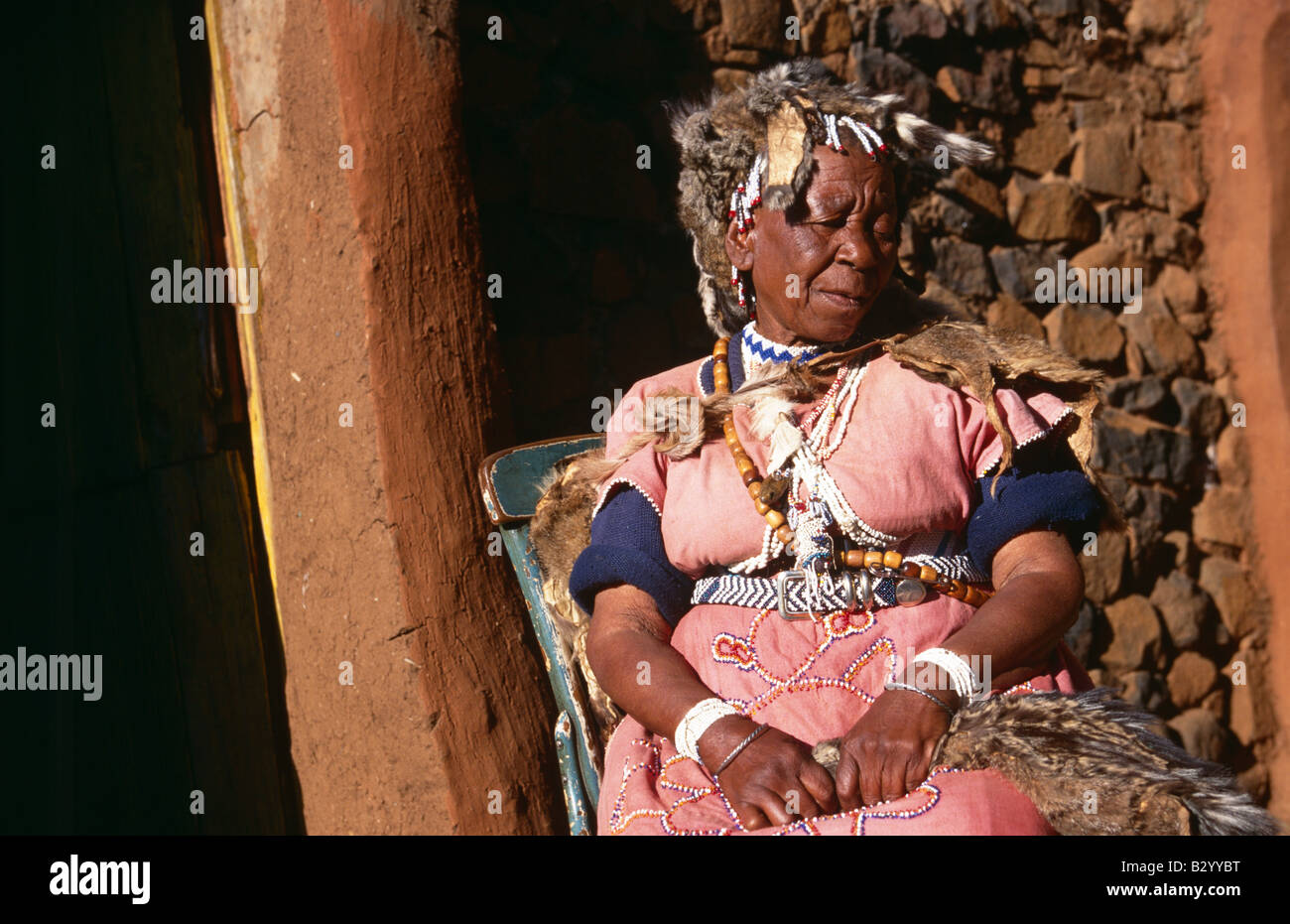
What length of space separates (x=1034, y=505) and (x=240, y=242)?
1.89 metres

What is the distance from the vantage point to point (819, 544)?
1.97 m

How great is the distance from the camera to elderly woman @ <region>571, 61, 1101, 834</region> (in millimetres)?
1799

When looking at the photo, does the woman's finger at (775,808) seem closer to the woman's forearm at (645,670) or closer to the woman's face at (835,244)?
the woman's forearm at (645,670)

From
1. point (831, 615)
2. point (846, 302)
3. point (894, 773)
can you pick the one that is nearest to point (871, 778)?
point (894, 773)

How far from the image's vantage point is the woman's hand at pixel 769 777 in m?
1.73

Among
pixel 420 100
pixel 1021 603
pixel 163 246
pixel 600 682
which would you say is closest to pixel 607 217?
pixel 420 100

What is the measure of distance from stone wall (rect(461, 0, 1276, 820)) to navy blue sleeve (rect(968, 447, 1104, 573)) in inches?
49.1

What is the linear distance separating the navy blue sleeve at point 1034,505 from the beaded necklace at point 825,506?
10cm

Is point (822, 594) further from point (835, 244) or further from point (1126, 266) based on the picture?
point (1126, 266)

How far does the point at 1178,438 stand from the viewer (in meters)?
3.78

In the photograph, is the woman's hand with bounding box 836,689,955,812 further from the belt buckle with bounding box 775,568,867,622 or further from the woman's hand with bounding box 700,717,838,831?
the belt buckle with bounding box 775,568,867,622

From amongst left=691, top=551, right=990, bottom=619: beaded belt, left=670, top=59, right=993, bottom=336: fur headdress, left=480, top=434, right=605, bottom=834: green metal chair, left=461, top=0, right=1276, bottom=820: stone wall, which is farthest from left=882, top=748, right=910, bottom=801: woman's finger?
left=461, top=0, right=1276, bottom=820: stone wall

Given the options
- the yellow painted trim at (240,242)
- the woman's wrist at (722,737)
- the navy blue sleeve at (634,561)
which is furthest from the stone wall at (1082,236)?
the woman's wrist at (722,737)

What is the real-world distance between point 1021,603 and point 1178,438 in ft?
7.25
